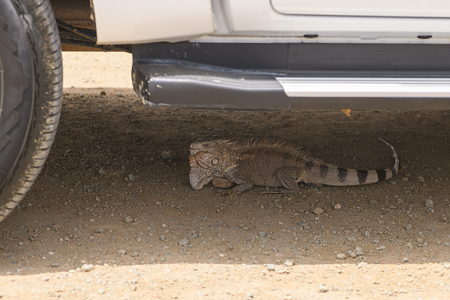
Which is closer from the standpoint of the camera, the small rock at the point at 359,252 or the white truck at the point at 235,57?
the white truck at the point at 235,57

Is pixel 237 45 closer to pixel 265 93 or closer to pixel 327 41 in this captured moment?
pixel 265 93

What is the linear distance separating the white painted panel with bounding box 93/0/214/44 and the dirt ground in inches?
49.3

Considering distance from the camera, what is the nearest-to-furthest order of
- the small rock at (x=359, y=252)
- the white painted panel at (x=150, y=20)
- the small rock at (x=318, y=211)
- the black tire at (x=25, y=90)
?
the black tire at (x=25, y=90), the white painted panel at (x=150, y=20), the small rock at (x=359, y=252), the small rock at (x=318, y=211)

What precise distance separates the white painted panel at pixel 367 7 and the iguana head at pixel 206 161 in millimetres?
1628

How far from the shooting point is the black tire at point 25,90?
209 cm

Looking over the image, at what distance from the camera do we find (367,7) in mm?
2350

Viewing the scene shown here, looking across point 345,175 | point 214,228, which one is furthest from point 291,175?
point 214,228

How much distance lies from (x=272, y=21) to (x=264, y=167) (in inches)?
65.8

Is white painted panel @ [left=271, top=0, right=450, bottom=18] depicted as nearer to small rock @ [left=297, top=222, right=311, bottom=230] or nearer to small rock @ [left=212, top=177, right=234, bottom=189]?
small rock @ [left=297, top=222, right=311, bottom=230]

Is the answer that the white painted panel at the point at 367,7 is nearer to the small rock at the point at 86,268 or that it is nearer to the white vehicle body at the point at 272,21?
the white vehicle body at the point at 272,21

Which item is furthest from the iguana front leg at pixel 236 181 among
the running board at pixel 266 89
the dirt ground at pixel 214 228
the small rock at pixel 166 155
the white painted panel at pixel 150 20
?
the white painted panel at pixel 150 20

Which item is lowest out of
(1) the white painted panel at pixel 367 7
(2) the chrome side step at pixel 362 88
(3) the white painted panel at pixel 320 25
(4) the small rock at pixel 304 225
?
(4) the small rock at pixel 304 225

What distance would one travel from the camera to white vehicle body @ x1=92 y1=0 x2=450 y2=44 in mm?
2225

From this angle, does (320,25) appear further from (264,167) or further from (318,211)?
(264,167)
